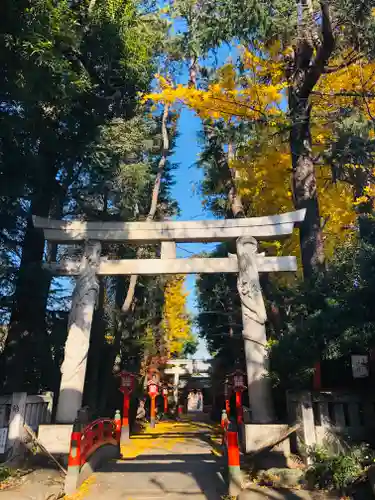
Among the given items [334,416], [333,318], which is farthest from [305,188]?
[334,416]

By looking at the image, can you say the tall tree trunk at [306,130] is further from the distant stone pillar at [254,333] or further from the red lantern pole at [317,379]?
the red lantern pole at [317,379]

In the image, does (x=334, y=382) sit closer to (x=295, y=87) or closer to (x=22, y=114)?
(x=295, y=87)

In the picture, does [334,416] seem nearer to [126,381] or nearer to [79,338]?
[79,338]

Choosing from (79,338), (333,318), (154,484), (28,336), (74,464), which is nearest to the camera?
(333,318)

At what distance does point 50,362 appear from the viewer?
10453 mm

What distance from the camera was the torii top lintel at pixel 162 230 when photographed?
34.0 ft

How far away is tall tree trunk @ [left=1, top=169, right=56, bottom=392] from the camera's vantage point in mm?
9570

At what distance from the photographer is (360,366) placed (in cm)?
666

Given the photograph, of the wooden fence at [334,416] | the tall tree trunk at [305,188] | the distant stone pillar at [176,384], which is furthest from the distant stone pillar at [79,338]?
the distant stone pillar at [176,384]

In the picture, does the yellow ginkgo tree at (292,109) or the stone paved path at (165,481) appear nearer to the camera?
the stone paved path at (165,481)

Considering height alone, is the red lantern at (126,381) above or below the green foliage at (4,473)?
above

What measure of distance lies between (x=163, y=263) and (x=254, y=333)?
298 centimetres

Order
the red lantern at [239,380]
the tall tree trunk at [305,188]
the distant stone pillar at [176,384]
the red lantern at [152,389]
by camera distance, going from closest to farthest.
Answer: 1. the tall tree trunk at [305,188]
2. the red lantern at [239,380]
3. the red lantern at [152,389]
4. the distant stone pillar at [176,384]

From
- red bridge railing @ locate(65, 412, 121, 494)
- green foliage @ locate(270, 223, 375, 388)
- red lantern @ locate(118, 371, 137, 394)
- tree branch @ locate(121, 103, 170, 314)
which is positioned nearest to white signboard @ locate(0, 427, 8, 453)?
red bridge railing @ locate(65, 412, 121, 494)
